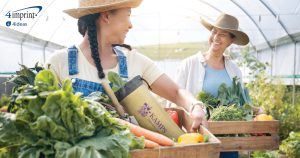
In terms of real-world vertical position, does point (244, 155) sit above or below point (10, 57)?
below

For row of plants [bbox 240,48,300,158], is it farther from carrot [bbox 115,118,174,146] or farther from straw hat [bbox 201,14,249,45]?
carrot [bbox 115,118,174,146]

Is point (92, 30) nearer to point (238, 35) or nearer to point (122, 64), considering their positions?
point (122, 64)

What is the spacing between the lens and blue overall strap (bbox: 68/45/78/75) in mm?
2033

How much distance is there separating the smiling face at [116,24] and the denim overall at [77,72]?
0.32 ft

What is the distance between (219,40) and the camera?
368 centimetres

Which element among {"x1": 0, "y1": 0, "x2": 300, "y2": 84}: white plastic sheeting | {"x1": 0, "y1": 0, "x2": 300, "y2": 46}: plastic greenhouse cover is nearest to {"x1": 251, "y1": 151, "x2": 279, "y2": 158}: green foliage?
{"x1": 0, "y1": 0, "x2": 300, "y2": 84}: white plastic sheeting

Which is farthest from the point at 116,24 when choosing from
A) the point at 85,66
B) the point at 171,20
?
the point at 171,20

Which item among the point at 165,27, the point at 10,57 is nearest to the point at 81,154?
the point at 10,57

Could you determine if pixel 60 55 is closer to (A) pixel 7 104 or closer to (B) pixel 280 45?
(A) pixel 7 104

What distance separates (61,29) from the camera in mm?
10023

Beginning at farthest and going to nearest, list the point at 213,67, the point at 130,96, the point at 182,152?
1. the point at 213,67
2. the point at 130,96
3. the point at 182,152

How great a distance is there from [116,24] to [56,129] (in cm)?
95

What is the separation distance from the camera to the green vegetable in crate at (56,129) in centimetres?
125

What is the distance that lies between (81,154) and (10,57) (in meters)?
6.89
